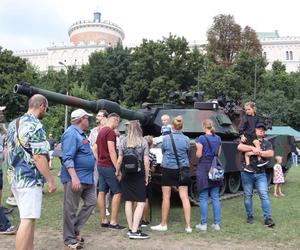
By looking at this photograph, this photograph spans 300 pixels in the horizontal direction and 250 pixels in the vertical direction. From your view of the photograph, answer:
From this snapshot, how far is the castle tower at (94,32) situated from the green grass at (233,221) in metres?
93.7

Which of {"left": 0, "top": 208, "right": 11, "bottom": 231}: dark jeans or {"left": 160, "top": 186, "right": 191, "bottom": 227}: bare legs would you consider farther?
{"left": 160, "top": 186, "right": 191, "bottom": 227}: bare legs

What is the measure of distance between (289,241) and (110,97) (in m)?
41.7

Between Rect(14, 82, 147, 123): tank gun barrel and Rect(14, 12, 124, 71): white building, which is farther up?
Rect(14, 12, 124, 71): white building

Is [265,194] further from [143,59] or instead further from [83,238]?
[143,59]

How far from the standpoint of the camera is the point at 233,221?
8.22 metres

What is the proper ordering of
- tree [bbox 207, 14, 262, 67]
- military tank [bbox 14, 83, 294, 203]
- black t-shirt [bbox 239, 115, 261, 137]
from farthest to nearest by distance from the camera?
tree [bbox 207, 14, 262, 67], military tank [bbox 14, 83, 294, 203], black t-shirt [bbox 239, 115, 261, 137]

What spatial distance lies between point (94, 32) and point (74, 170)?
100m

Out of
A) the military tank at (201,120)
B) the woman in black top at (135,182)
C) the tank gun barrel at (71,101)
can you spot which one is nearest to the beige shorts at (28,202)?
the woman in black top at (135,182)

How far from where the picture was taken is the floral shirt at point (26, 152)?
5023 mm

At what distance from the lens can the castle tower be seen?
102188 millimetres

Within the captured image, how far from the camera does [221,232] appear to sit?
24.2ft

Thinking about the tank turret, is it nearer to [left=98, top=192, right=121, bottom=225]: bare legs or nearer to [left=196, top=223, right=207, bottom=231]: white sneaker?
[left=98, top=192, right=121, bottom=225]: bare legs

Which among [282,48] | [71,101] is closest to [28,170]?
[71,101]

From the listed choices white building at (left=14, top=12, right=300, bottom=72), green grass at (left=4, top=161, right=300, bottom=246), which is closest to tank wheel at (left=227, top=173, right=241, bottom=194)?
green grass at (left=4, top=161, right=300, bottom=246)
